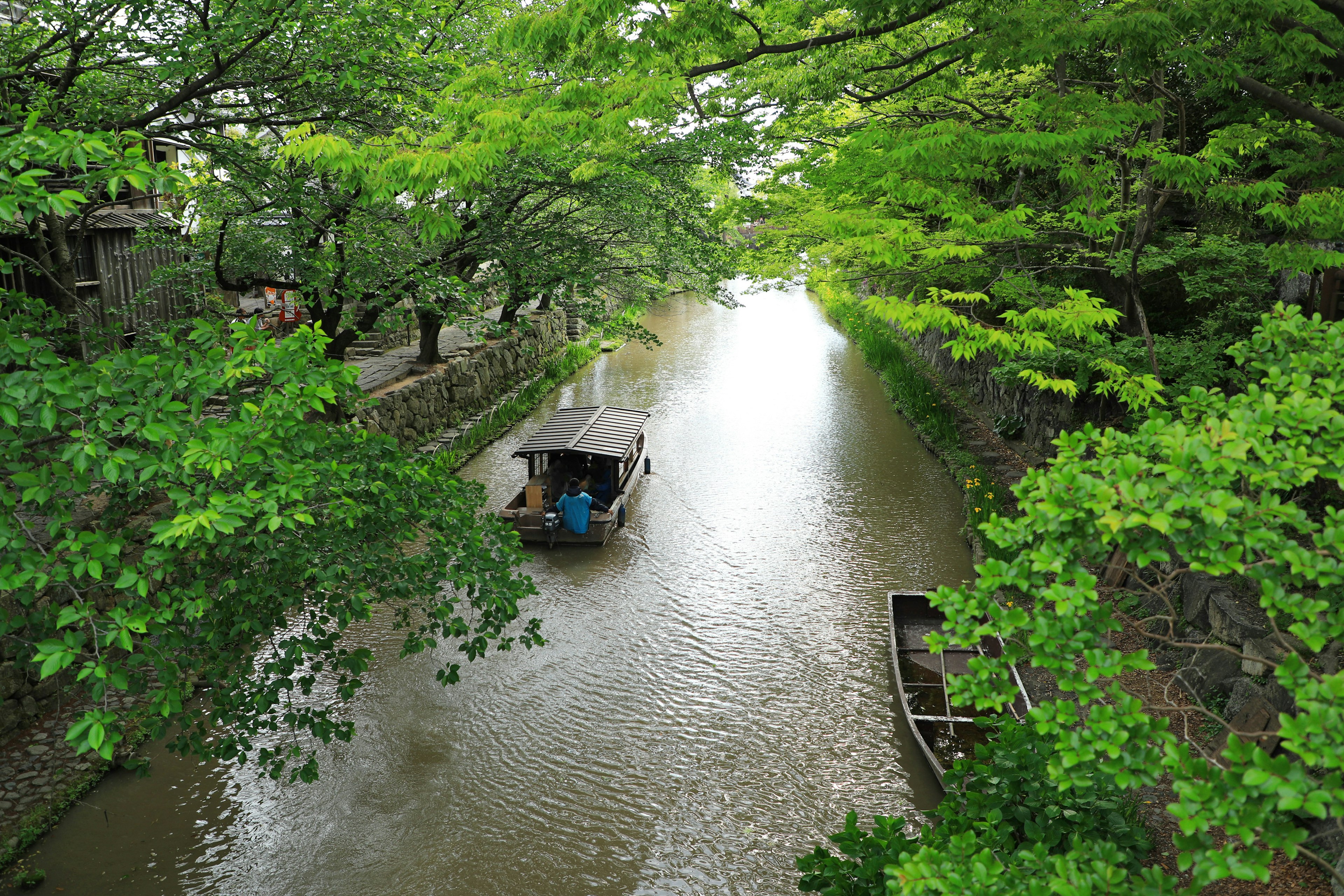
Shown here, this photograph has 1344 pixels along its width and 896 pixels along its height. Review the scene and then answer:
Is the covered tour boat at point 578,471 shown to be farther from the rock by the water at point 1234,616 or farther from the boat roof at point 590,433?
→ the rock by the water at point 1234,616

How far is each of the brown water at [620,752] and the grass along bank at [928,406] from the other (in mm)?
836

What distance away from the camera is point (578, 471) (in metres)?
15.5

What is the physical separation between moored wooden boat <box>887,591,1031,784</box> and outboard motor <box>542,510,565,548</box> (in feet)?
18.6

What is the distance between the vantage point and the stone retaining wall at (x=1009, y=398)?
16766mm

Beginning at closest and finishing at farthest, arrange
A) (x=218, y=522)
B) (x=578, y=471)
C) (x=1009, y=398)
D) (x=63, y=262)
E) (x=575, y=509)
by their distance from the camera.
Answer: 1. (x=218, y=522)
2. (x=63, y=262)
3. (x=575, y=509)
4. (x=578, y=471)
5. (x=1009, y=398)

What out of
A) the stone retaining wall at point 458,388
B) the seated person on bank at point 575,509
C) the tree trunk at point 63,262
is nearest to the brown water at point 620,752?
the seated person on bank at point 575,509

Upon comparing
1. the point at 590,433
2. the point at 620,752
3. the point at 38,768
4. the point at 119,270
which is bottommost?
the point at 620,752

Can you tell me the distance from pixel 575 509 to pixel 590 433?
6.61 ft

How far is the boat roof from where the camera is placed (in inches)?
579

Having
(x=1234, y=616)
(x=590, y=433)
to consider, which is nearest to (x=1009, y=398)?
(x=590, y=433)

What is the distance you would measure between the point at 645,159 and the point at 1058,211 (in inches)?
272

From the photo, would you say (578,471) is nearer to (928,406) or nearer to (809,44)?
(809,44)

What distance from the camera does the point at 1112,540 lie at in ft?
10.9

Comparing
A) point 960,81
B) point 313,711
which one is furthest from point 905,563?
point 313,711
